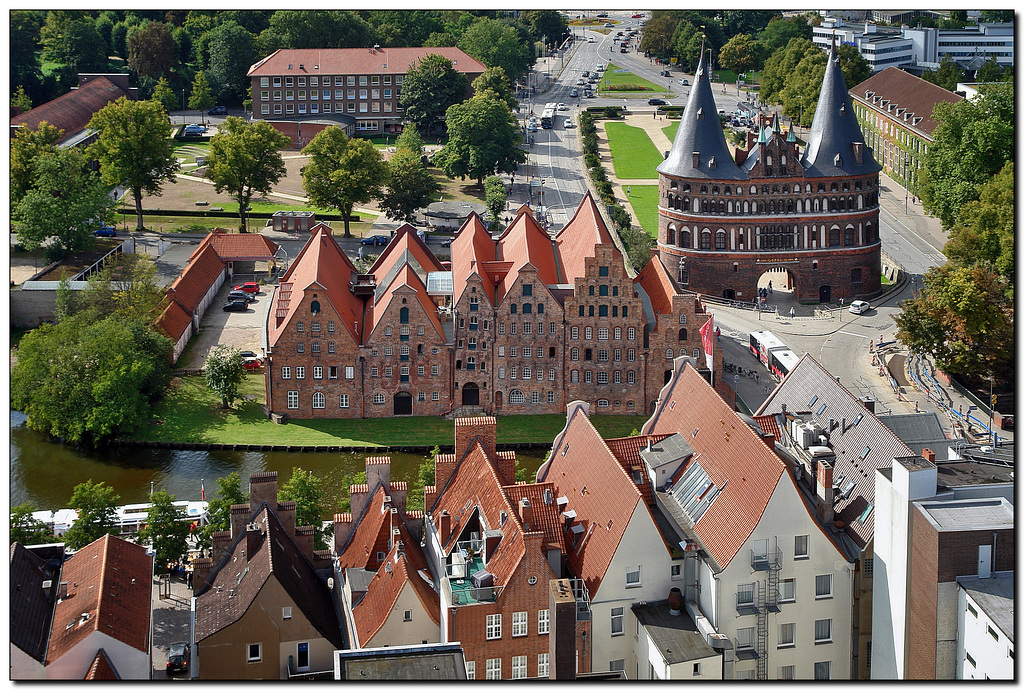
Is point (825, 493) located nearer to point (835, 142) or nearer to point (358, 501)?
point (358, 501)

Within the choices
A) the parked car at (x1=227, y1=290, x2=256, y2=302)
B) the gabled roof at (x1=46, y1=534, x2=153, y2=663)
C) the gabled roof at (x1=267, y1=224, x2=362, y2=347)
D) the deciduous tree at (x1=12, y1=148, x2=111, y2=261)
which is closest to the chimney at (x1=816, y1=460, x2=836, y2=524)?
the gabled roof at (x1=46, y1=534, x2=153, y2=663)

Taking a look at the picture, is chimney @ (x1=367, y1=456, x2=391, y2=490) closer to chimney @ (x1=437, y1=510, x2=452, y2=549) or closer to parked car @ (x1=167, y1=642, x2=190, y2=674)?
chimney @ (x1=437, y1=510, x2=452, y2=549)

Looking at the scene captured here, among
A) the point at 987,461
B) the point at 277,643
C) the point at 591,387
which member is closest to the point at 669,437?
the point at 987,461

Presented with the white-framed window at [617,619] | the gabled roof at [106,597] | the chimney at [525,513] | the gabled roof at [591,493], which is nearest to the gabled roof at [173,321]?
the gabled roof at [106,597]

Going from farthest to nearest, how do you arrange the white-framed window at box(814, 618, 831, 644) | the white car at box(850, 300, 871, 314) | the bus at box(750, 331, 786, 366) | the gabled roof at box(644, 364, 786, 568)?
the white car at box(850, 300, 871, 314), the bus at box(750, 331, 786, 366), the white-framed window at box(814, 618, 831, 644), the gabled roof at box(644, 364, 786, 568)

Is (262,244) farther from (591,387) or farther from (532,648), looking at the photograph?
(532,648)

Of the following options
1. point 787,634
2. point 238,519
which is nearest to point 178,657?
point 238,519
